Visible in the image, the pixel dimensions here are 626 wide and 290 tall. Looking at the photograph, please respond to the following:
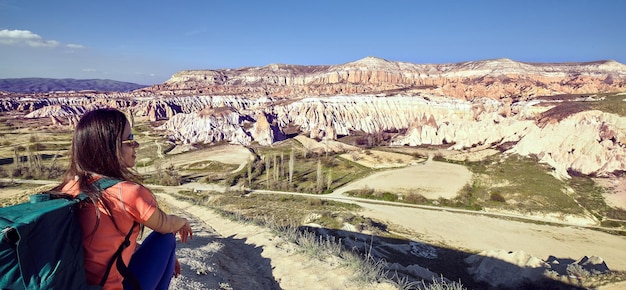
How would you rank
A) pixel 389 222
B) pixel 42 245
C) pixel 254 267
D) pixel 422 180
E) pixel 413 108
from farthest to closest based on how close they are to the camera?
1. pixel 413 108
2. pixel 422 180
3. pixel 389 222
4. pixel 254 267
5. pixel 42 245

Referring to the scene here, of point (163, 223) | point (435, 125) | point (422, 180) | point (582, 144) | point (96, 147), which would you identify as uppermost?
point (96, 147)

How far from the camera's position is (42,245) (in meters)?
2.23

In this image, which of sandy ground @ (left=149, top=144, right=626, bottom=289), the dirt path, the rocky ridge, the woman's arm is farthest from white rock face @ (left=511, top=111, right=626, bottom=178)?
the woman's arm

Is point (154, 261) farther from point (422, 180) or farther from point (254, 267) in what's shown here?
point (422, 180)

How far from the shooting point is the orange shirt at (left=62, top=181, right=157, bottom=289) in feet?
8.34

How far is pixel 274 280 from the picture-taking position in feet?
22.7

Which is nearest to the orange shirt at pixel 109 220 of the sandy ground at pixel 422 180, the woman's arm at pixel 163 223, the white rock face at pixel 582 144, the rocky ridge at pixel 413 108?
the woman's arm at pixel 163 223

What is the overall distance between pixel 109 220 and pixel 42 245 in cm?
42

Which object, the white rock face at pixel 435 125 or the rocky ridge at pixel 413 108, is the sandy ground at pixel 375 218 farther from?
the rocky ridge at pixel 413 108

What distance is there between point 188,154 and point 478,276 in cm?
5119

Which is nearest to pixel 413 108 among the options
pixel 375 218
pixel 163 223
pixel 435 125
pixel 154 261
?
pixel 435 125

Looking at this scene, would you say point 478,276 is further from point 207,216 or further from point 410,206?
point 410,206

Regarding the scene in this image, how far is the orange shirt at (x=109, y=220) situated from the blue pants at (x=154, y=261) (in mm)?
402

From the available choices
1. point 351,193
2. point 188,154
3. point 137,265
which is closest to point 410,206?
point 351,193
